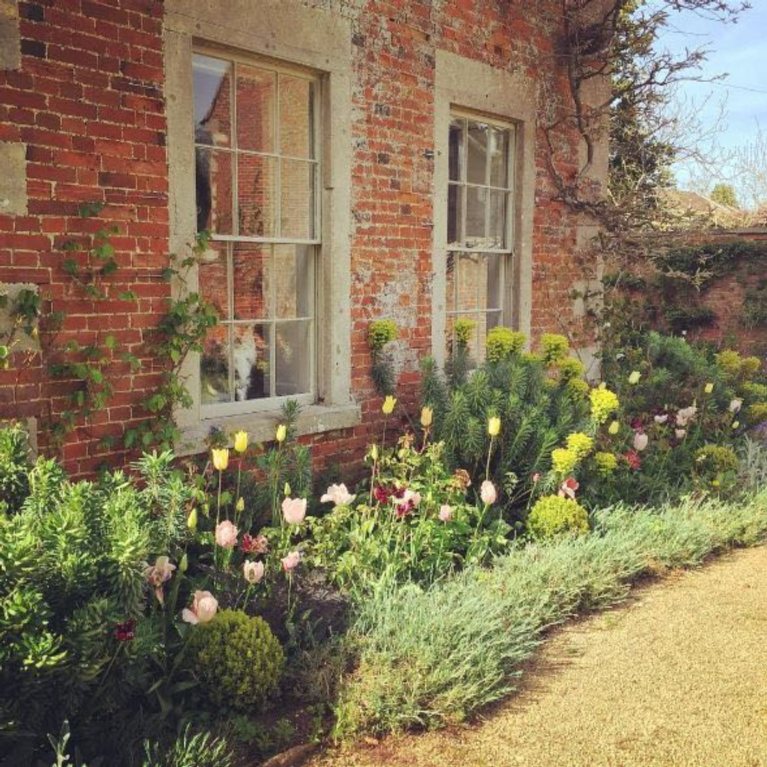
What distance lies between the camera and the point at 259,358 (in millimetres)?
5555

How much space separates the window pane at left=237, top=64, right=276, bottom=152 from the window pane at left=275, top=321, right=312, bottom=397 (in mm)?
1176

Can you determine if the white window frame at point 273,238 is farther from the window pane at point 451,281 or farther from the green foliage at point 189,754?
the green foliage at point 189,754

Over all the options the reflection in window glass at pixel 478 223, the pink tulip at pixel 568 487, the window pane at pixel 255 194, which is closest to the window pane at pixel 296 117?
the window pane at pixel 255 194

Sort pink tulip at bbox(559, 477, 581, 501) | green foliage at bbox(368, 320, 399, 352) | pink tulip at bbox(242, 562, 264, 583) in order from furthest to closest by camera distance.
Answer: green foliage at bbox(368, 320, 399, 352)
pink tulip at bbox(559, 477, 581, 501)
pink tulip at bbox(242, 562, 264, 583)

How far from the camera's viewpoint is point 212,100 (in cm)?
509

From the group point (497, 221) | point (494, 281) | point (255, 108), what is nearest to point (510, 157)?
point (497, 221)

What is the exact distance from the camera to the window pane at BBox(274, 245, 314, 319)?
561cm

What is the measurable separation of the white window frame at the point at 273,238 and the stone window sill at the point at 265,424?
88 millimetres

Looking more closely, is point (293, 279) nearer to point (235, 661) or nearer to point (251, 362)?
point (251, 362)

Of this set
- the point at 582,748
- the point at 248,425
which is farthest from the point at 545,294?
the point at 582,748

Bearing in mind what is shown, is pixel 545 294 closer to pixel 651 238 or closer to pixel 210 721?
pixel 651 238

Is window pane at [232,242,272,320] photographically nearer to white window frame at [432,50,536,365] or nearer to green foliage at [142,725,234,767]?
white window frame at [432,50,536,365]

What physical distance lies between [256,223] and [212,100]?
2.56 feet

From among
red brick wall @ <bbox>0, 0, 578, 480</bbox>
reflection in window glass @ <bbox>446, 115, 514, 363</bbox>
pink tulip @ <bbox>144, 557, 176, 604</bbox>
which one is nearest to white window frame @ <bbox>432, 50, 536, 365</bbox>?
reflection in window glass @ <bbox>446, 115, 514, 363</bbox>
